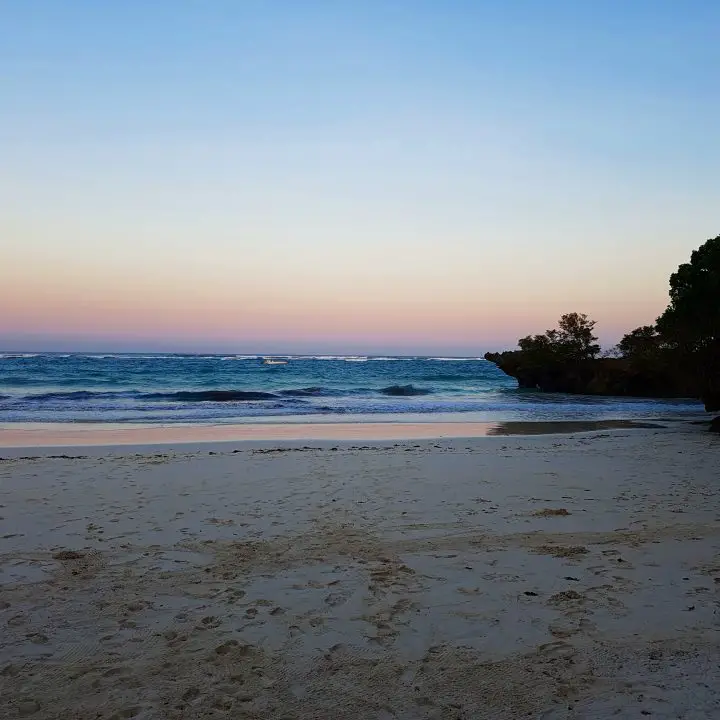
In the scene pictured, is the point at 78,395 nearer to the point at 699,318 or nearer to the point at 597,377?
the point at 699,318

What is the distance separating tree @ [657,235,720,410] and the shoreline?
244cm

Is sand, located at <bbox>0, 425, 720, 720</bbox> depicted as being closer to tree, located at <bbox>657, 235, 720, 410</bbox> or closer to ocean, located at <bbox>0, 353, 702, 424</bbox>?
tree, located at <bbox>657, 235, 720, 410</bbox>

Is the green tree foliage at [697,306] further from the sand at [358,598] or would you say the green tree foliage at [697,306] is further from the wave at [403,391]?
the wave at [403,391]

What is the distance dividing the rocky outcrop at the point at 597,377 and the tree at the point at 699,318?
12630 millimetres

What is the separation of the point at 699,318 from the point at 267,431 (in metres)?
14.3

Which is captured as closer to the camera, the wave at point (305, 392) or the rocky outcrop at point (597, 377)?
the rocky outcrop at point (597, 377)

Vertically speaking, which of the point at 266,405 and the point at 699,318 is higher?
the point at 699,318

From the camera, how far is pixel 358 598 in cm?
502

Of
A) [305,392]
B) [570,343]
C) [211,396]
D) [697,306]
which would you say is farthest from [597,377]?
[211,396]

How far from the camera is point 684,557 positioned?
594cm

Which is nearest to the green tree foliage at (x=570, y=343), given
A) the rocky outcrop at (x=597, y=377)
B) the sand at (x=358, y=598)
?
the rocky outcrop at (x=597, y=377)

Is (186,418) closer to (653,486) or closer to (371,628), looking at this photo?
(653,486)

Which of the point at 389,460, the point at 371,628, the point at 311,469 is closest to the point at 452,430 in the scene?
the point at 389,460

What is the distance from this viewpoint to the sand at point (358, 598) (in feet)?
11.9
